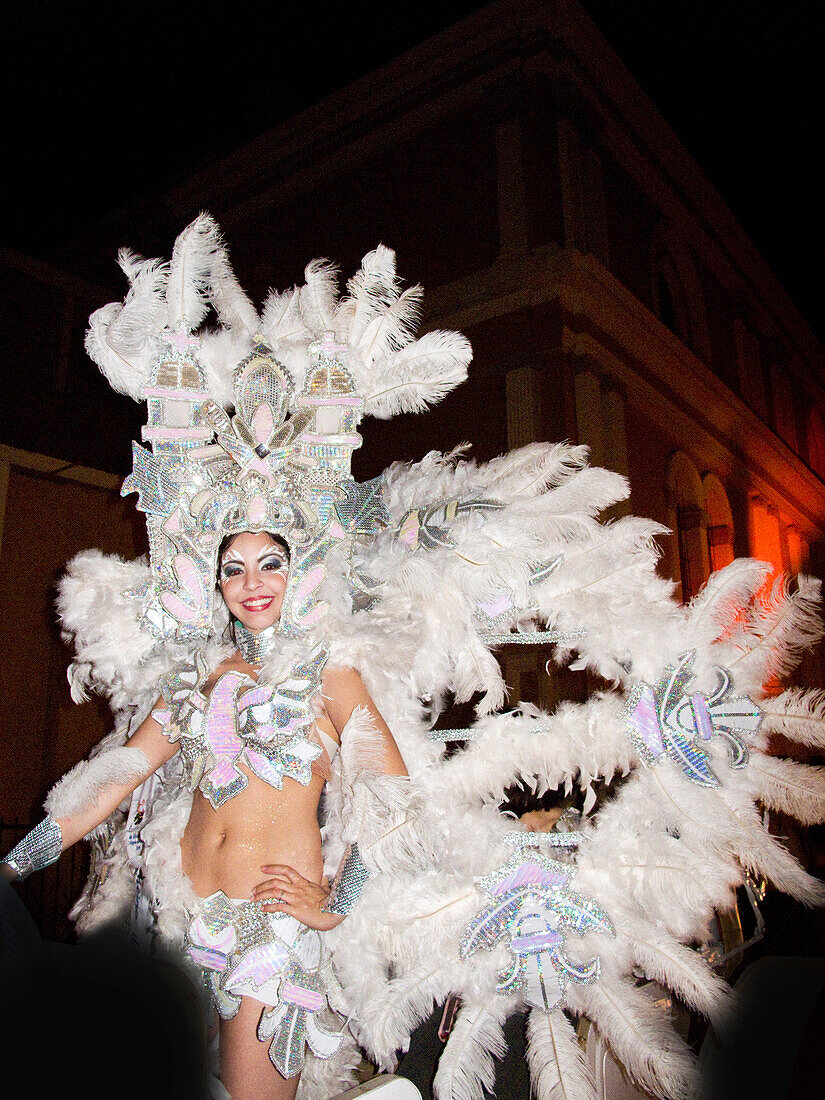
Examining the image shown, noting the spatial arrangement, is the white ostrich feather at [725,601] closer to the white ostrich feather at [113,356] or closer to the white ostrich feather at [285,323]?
the white ostrich feather at [285,323]

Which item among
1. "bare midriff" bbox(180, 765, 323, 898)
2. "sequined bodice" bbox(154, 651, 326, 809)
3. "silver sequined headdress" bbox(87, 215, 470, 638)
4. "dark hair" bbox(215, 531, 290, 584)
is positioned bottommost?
"bare midriff" bbox(180, 765, 323, 898)

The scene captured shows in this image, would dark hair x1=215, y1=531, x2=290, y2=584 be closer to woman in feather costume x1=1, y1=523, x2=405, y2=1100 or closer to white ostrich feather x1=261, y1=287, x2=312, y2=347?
woman in feather costume x1=1, y1=523, x2=405, y2=1100

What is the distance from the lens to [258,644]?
2219 mm

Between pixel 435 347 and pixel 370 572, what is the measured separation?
0.66m

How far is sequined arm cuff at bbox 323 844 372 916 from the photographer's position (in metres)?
1.91

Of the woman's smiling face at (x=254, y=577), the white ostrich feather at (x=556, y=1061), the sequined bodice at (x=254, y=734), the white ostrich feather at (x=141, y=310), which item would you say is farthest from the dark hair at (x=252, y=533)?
the white ostrich feather at (x=556, y=1061)

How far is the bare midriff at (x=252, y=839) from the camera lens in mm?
2018

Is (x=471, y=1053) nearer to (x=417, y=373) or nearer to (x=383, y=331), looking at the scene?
(x=417, y=373)

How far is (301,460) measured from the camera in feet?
7.49

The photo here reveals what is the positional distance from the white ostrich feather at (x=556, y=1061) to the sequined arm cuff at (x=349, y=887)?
20.0 inches

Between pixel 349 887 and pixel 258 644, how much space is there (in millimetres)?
675

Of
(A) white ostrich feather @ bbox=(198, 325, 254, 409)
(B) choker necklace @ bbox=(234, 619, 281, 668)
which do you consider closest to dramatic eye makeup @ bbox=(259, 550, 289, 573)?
(B) choker necklace @ bbox=(234, 619, 281, 668)

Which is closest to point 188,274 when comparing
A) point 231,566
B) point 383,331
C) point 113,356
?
point 113,356

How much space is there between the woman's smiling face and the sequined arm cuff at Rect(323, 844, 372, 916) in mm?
660
